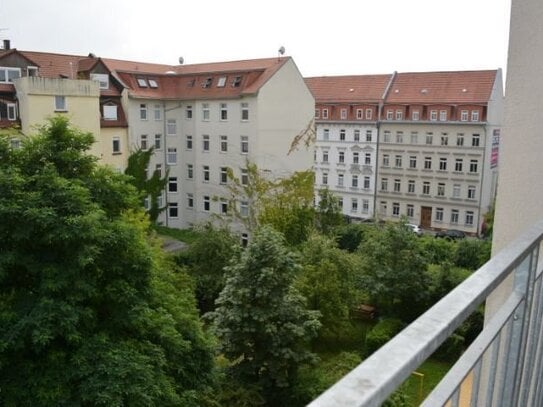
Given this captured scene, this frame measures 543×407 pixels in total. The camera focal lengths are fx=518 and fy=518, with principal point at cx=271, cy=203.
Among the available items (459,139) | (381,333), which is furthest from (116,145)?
(459,139)

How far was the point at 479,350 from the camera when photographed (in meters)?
1.01

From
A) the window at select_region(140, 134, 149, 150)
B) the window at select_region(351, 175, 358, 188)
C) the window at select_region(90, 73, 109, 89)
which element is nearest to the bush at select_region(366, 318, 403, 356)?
the window at select_region(140, 134, 149, 150)

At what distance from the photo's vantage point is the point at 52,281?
274 inches

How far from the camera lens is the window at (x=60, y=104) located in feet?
72.5

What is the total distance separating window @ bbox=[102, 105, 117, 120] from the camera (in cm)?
2580

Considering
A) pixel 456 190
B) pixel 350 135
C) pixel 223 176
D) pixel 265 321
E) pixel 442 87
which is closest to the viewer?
pixel 265 321

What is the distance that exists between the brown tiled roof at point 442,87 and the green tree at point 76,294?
2681cm

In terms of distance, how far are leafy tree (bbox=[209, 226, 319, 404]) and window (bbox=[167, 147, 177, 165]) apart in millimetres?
18928

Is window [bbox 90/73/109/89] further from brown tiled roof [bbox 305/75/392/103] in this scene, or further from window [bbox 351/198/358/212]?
window [bbox 351/198/358/212]

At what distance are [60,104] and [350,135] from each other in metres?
19.2

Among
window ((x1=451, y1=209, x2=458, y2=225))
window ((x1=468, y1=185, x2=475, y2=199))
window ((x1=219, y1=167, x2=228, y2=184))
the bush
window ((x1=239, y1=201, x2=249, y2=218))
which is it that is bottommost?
the bush

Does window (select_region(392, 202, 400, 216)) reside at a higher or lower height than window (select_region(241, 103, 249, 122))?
lower

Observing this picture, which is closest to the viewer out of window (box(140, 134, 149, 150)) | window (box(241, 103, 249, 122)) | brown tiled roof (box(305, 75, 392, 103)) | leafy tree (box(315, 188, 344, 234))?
leafy tree (box(315, 188, 344, 234))

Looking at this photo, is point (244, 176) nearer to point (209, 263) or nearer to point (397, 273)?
point (209, 263)
